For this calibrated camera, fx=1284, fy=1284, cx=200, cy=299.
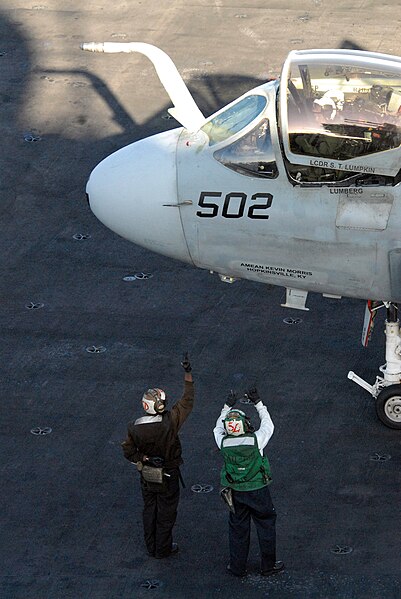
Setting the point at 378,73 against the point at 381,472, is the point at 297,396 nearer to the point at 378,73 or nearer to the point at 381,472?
the point at 381,472

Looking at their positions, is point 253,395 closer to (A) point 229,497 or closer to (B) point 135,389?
(A) point 229,497

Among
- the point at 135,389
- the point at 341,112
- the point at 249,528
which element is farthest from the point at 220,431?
the point at 341,112

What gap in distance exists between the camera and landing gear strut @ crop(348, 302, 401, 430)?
12.3 metres

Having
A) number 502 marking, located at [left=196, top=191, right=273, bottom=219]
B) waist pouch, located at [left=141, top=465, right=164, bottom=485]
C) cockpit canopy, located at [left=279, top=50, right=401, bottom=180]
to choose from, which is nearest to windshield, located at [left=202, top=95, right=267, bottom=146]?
cockpit canopy, located at [left=279, top=50, right=401, bottom=180]

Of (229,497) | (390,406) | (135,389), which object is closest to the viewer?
(229,497)

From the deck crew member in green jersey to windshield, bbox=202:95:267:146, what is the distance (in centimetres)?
258

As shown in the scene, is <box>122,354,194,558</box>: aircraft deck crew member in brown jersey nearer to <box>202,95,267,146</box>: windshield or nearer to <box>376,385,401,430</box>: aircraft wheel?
<box>202,95,267,146</box>: windshield

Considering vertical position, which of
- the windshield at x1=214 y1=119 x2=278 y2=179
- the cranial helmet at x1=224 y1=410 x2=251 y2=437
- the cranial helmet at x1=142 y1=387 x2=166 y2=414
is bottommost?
the cranial helmet at x1=142 y1=387 x2=166 y2=414

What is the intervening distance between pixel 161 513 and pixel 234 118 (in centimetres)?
369

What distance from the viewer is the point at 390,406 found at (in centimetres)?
1241

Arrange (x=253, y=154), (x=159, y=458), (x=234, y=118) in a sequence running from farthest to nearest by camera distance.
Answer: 1. (x=234, y=118)
2. (x=253, y=154)
3. (x=159, y=458)

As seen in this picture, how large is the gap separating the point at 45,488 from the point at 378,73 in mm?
4844

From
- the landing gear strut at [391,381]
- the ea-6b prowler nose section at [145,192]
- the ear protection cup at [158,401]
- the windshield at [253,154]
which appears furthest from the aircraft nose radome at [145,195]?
the landing gear strut at [391,381]

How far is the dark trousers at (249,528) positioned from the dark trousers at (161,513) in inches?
22.5
